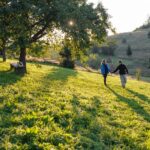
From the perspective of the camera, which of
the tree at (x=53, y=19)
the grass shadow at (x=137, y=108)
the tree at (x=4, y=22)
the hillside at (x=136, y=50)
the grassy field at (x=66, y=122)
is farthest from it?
the hillside at (x=136, y=50)

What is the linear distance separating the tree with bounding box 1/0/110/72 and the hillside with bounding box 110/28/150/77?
71.3 metres

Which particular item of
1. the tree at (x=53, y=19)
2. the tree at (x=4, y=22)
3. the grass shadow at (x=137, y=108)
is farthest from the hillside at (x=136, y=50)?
the grass shadow at (x=137, y=108)

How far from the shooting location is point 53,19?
107 ft

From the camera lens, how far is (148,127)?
18.3m

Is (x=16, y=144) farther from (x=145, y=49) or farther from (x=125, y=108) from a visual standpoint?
(x=145, y=49)

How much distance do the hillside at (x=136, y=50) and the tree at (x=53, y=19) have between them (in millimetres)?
71346

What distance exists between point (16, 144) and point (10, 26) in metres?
19.8

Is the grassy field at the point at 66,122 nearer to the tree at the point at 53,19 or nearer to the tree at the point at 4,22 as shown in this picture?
the tree at the point at 4,22

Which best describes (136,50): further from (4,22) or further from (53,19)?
(4,22)

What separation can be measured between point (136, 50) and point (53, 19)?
116 metres

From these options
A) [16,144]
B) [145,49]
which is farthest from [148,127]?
[145,49]

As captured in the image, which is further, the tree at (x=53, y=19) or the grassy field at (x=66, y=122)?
the tree at (x=53, y=19)

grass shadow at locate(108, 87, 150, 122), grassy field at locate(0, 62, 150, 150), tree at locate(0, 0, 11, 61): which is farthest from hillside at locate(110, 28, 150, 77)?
grassy field at locate(0, 62, 150, 150)

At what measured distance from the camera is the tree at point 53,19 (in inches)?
1202
